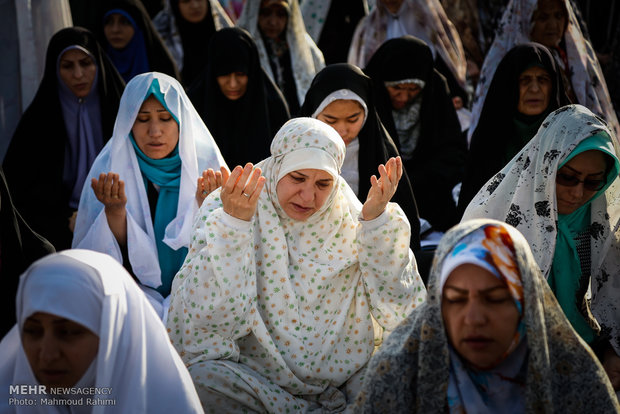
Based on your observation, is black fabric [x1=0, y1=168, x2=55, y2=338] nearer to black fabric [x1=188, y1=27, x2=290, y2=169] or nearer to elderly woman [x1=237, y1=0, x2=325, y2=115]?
black fabric [x1=188, y1=27, x2=290, y2=169]

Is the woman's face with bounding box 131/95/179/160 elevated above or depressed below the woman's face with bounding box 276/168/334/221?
above

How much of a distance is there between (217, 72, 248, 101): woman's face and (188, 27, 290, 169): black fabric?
0.08ft

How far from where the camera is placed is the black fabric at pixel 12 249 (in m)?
3.38

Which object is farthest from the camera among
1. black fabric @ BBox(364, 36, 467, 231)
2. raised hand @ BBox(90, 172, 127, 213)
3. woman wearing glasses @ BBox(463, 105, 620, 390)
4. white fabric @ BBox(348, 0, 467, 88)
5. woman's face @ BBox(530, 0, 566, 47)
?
white fabric @ BBox(348, 0, 467, 88)

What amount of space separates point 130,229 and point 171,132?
60cm

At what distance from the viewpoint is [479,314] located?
237 centimetres

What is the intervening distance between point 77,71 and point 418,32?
3.21m

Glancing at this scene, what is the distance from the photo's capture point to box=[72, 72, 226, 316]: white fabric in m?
3.98

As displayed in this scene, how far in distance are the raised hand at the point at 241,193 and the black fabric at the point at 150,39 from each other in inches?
136

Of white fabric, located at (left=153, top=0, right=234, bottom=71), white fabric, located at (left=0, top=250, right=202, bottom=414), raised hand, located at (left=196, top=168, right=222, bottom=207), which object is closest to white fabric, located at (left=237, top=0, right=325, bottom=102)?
white fabric, located at (left=153, top=0, right=234, bottom=71)

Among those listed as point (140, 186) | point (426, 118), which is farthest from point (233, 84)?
point (140, 186)

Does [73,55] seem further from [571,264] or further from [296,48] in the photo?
[571,264]

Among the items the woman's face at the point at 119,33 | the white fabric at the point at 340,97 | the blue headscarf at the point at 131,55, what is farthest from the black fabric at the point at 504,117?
the woman's face at the point at 119,33

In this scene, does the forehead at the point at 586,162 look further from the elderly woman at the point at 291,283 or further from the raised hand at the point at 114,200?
the raised hand at the point at 114,200
